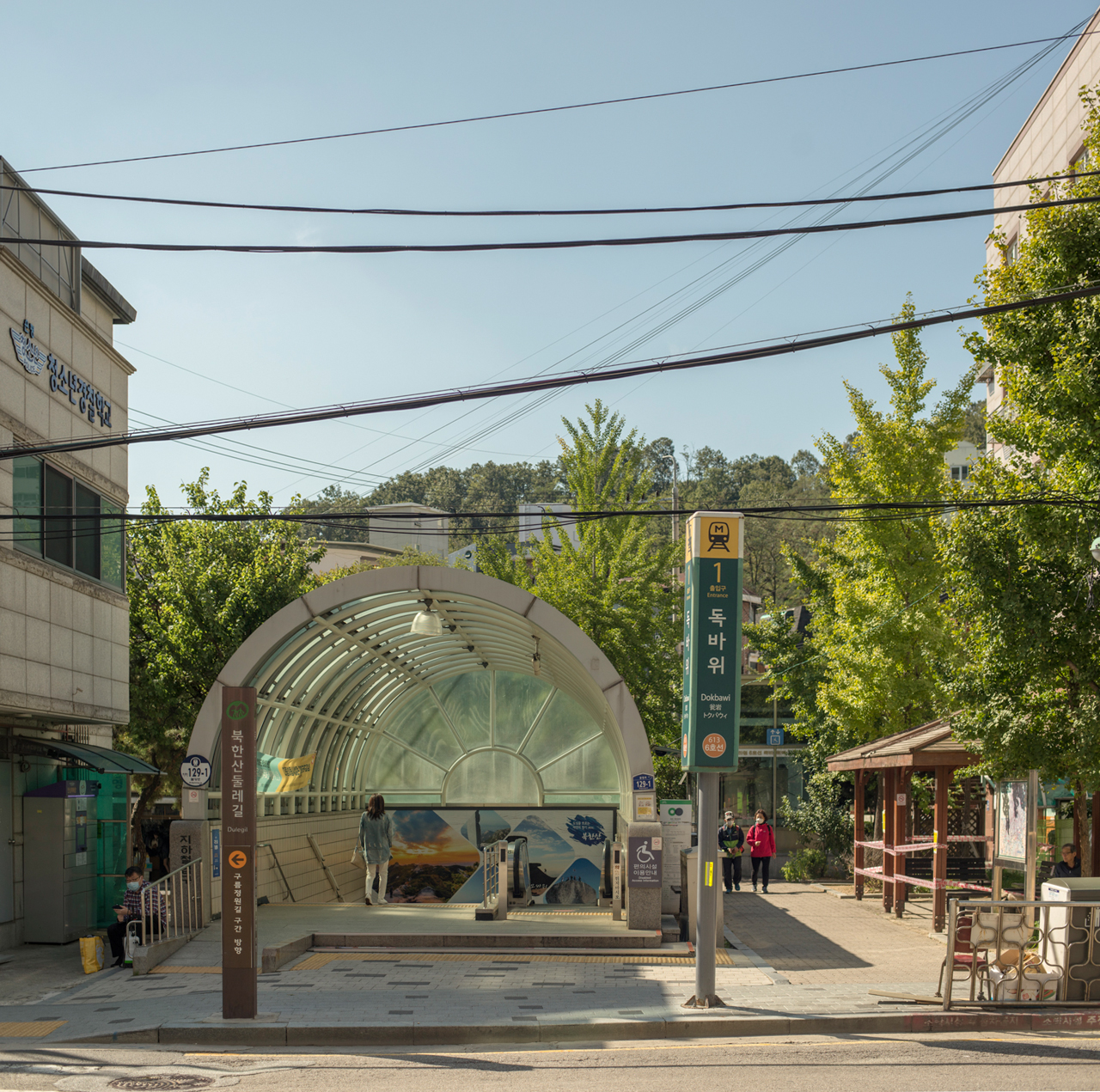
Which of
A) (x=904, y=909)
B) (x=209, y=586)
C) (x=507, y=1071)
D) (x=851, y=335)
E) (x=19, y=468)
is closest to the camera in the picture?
(x=507, y=1071)

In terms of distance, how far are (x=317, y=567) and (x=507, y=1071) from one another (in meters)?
59.1

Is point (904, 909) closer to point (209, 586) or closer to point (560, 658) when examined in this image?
point (560, 658)

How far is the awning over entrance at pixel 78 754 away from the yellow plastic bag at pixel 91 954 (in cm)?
414

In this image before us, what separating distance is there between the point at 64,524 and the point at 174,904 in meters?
6.85

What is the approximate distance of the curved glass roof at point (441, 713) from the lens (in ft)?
61.6

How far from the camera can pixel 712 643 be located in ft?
38.8

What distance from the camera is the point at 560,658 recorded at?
18.7 meters

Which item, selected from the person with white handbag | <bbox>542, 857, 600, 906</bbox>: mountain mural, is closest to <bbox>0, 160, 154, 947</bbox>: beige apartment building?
the person with white handbag

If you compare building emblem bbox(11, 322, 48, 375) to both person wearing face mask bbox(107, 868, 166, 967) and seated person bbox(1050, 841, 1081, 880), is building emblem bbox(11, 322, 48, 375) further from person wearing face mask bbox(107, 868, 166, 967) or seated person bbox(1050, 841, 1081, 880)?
seated person bbox(1050, 841, 1081, 880)

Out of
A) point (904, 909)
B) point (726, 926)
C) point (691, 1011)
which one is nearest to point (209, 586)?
point (726, 926)

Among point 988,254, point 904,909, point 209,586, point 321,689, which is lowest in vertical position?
point 904,909

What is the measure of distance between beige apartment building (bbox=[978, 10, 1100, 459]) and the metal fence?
11.1 meters

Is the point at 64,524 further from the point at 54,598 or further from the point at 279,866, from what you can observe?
the point at 279,866

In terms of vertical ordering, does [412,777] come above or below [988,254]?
below
